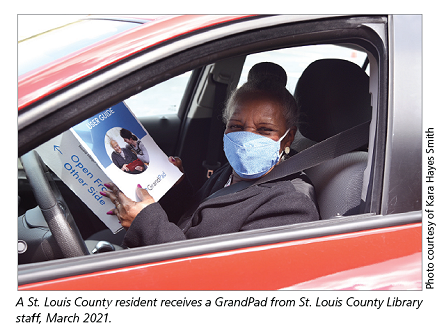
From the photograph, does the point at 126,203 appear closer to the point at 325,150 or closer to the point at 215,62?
the point at 215,62

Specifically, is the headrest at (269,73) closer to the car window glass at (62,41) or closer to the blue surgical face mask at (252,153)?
the blue surgical face mask at (252,153)

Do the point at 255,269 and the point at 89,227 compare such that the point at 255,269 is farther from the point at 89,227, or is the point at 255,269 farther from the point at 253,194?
the point at 89,227

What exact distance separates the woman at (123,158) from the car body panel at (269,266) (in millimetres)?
452

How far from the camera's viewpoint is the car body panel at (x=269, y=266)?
1067 millimetres

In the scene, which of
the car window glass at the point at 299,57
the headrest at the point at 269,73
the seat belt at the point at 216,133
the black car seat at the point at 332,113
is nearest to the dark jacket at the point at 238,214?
the black car seat at the point at 332,113

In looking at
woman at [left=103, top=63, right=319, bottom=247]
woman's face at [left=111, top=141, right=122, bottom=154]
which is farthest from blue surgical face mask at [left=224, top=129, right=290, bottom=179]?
woman's face at [left=111, top=141, right=122, bottom=154]

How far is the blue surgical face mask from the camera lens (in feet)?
5.54

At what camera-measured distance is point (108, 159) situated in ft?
4.54

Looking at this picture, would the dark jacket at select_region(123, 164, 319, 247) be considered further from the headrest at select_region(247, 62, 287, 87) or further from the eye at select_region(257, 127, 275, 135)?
the headrest at select_region(247, 62, 287, 87)

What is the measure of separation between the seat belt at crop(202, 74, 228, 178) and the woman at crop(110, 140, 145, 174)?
1.50 m

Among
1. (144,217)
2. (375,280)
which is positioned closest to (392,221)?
(375,280)

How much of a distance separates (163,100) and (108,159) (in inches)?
69.5

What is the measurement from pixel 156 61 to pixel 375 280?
88 cm
